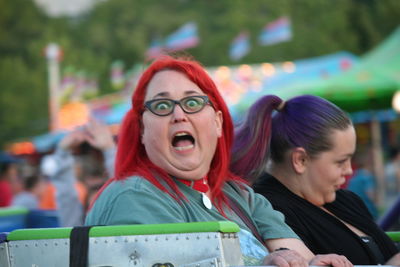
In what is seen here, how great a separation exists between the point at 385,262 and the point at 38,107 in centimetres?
3286

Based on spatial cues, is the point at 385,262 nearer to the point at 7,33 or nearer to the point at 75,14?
the point at 7,33

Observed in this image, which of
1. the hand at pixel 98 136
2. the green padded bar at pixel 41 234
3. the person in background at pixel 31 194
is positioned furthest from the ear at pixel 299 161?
the person in background at pixel 31 194

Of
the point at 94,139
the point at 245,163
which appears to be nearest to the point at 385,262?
the point at 245,163

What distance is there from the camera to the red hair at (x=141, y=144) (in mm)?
2664

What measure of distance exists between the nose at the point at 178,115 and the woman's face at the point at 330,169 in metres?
0.89

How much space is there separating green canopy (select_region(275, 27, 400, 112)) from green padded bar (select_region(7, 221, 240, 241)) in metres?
10.2

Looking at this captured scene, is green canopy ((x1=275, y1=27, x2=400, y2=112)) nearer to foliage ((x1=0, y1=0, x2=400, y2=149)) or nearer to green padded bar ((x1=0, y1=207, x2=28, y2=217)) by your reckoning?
green padded bar ((x1=0, y1=207, x2=28, y2=217))

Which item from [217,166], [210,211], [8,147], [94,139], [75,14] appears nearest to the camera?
[210,211]

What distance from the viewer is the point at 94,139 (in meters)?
4.51

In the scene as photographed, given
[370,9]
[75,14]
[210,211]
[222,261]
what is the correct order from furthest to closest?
[75,14] → [370,9] → [210,211] → [222,261]

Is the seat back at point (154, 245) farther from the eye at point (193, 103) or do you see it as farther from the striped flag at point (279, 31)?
the striped flag at point (279, 31)

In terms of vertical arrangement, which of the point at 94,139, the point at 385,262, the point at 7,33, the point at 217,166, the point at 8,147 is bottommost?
the point at 385,262

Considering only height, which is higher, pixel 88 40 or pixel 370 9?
pixel 88 40

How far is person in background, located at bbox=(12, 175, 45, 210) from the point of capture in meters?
8.36
